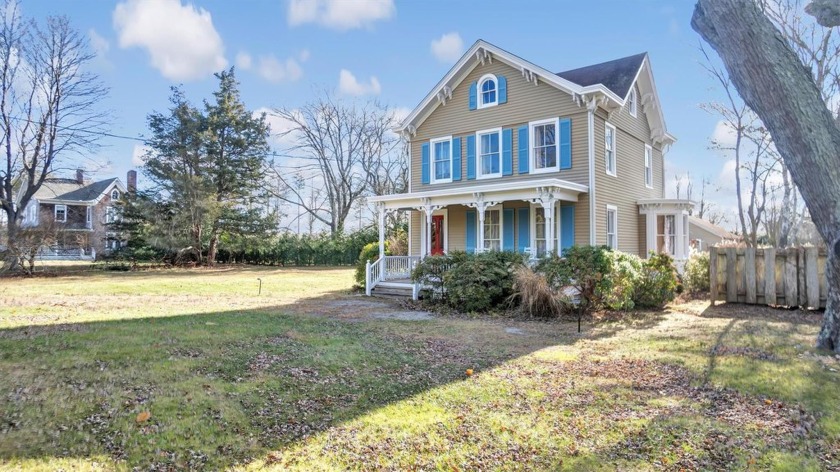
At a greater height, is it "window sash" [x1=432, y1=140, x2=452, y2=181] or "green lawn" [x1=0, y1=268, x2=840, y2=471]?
"window sash" [x1=432, y1=140, x2=452, y2=181]

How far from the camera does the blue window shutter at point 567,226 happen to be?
14.6 metres

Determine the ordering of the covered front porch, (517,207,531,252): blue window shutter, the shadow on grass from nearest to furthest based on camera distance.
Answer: the shadow on grass
the covered front porch
(517,207,531,252): blue window shutter

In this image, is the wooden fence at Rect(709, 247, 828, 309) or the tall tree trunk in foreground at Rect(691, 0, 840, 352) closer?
the tall tree trunk in foreground at Rect(691, 0, 840, 352)

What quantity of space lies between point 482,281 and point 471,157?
20.9 feet

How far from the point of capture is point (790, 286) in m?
10.9

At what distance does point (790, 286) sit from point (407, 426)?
11229 mm

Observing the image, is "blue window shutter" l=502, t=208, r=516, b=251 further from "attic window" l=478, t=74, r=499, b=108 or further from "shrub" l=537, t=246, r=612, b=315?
"shrub" l=537, t=246, r=612, b=315

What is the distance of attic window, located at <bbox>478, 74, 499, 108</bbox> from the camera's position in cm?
1592

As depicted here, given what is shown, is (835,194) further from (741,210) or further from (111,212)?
(111,212)

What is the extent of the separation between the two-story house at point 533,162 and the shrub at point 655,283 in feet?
7.57

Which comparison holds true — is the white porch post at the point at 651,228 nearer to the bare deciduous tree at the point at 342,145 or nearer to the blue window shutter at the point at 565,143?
the blue window shutter at the point at 565,143

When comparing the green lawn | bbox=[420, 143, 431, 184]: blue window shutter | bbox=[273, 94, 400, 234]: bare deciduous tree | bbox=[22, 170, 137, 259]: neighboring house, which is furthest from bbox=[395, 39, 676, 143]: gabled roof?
bbox=[22, 170, 137, 259]: neighboring house

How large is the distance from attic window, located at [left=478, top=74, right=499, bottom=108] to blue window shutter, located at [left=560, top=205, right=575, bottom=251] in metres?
4.37

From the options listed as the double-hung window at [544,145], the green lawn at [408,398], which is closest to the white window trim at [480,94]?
the double-hung window at [544,145]
